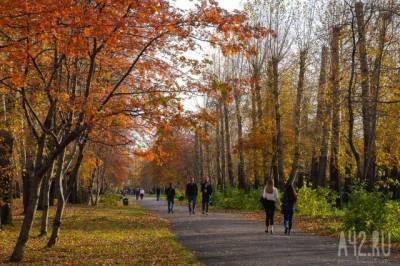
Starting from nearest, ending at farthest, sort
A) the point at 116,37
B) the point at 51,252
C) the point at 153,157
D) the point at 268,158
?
the point at 116,37 < the point at 153,157 < the point at 51,252 < the point at 268,158

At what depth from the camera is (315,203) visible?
2336cm

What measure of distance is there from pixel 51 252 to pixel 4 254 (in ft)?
3.63

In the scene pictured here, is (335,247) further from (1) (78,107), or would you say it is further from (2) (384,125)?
(2) (384,125)

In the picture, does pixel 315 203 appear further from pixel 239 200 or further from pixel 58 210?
pixel 58 210

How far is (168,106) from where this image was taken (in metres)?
10.8

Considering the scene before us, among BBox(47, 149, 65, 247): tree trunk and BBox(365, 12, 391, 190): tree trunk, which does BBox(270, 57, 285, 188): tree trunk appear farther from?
BBox(47, 149, 65, 247): tree trunk

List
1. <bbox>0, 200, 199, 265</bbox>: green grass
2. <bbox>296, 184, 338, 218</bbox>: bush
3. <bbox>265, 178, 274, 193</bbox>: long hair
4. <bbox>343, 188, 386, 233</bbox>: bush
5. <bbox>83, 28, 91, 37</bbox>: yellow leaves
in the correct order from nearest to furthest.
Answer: <bbox>83, 28, 91, 37</bbox>: yellow leaves
<bbox>0, 200, 199, 265</bbox>: green grass
<bbox>343, 188, 386, 233</bbox>: bush
<bbox>265, 178, 274, 193</bbox>: long hair
<bbox>296, 184, 338, 218</bbox>: bush

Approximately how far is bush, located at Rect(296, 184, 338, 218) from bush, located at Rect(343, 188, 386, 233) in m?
7.28

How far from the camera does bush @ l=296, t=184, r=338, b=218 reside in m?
23.2

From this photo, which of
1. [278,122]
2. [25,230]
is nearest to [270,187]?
[25,230]

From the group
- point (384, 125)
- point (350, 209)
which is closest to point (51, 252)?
point (350, 209)

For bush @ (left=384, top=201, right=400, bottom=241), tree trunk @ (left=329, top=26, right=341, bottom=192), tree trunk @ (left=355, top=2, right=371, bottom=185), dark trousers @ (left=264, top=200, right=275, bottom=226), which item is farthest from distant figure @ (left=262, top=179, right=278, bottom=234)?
tree trunk @ (left=329, top=26, right=341, bottom=192)

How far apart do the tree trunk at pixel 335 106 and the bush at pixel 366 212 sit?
7455 millimetres

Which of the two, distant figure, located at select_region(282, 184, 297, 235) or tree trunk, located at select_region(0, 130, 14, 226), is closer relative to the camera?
distant figure, located at select_region(282, 184, 297, 235)
